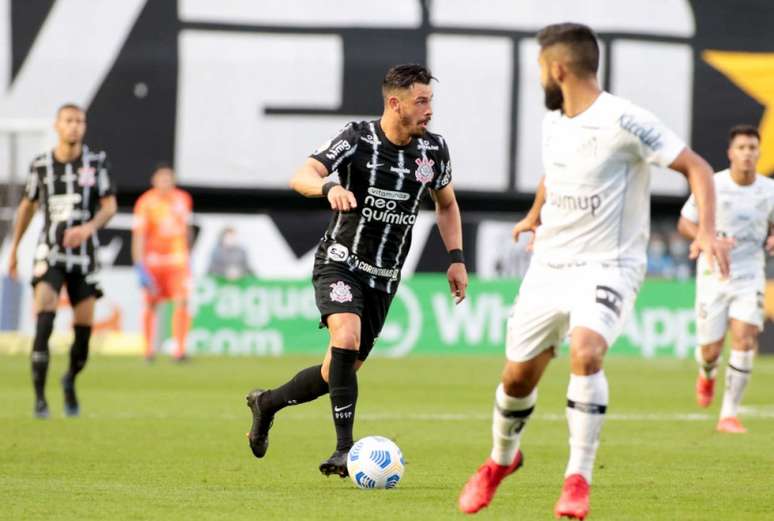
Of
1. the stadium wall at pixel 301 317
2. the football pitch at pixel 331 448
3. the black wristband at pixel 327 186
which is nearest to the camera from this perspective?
the football pitch at pixel 331 448

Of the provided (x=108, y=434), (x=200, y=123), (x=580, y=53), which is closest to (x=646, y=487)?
(x=580, y=53)

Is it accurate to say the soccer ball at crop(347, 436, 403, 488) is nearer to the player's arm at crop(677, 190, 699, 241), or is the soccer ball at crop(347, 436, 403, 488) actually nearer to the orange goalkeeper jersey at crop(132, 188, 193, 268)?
the player's arm at crop(677, 190, 699, 241)

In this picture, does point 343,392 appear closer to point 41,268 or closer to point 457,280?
point 457,280

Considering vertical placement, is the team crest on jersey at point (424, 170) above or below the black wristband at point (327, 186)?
above

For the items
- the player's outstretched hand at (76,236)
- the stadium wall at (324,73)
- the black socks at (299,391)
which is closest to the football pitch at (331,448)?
the black socks at (299,391)

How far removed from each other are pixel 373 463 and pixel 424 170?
162 cm

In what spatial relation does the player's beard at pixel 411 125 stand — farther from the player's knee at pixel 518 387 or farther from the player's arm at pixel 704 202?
the player's arm at pixel 704 202

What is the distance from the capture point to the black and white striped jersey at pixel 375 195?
845cm

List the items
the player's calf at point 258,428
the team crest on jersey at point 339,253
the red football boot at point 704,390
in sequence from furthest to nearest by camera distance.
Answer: the red football boot at point 704,390, the player's calf at point 258,428, the team crest on jersey at point 339,253

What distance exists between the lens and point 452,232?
29.2 feet

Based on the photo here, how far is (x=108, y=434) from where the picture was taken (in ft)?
36.1

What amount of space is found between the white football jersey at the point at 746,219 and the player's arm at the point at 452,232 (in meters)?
3.93

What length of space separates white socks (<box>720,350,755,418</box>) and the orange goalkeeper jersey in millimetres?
9930

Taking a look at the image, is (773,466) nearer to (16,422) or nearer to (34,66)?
(16,422)
